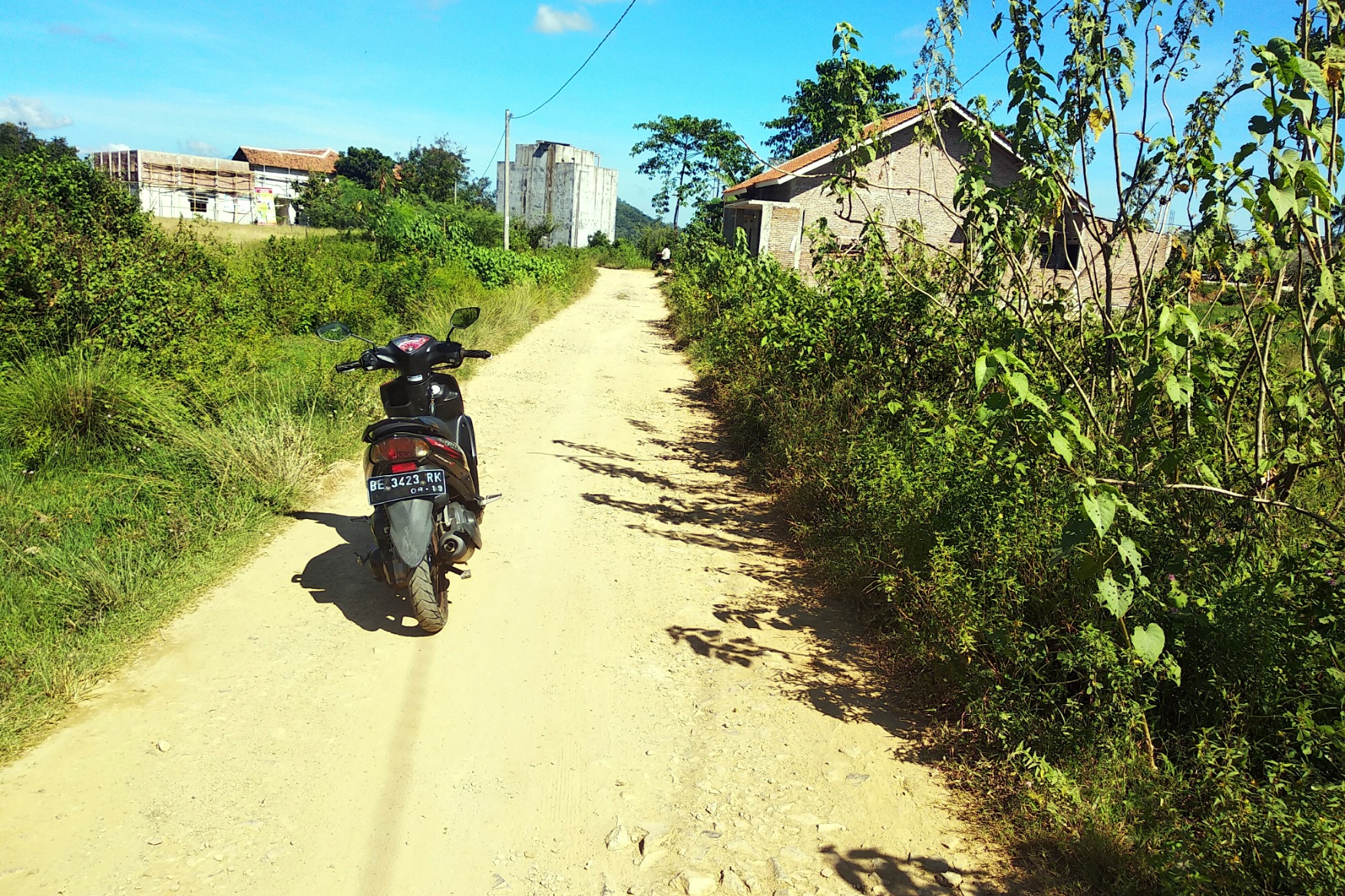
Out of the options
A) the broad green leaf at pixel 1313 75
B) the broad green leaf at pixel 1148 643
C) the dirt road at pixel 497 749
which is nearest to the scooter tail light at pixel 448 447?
the dirt road at pixel 497 749

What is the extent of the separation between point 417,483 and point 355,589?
1.06m

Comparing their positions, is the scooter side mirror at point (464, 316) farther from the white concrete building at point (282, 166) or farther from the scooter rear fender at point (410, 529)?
the white concrete building at point (282, 166)

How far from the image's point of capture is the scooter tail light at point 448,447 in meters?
4.31

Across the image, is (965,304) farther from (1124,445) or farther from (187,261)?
(187,261)

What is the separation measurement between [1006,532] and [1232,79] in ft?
8.48

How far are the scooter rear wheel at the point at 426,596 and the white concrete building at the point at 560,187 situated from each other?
4370cm

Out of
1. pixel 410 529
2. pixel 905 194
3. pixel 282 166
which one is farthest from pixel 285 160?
pixel 410 529

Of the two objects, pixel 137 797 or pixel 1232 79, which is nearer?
pixel 137 797

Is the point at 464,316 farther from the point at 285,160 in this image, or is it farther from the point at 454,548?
the point at 285,160

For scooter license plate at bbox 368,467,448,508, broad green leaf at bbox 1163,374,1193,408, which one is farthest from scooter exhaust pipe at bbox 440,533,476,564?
broad green leaf at bbox 1163,374,1193,408

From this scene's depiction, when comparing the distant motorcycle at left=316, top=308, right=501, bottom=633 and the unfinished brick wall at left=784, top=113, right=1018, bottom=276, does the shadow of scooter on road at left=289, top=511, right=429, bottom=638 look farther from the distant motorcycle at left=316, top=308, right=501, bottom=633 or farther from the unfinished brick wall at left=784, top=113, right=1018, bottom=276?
the unfinished brick wall at left=784, top=113, right=1018, bottom=276

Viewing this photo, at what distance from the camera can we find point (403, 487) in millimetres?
4121

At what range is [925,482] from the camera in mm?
4574

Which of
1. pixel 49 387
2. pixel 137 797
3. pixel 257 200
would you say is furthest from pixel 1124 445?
pixel 257 200
